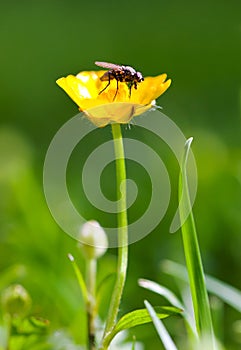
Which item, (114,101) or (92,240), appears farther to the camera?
(92,240)

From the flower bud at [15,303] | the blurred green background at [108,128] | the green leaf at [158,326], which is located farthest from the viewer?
the blurred green background at [108,128]

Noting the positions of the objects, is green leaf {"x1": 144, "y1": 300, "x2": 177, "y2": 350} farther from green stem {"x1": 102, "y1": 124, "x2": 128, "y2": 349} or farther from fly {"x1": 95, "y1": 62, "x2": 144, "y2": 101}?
fly {"x1": 95, "y1": 62, "x2": 144, "y2": 101}

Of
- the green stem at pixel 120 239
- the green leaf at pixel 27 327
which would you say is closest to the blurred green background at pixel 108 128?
the green leaf at pixel 27 327

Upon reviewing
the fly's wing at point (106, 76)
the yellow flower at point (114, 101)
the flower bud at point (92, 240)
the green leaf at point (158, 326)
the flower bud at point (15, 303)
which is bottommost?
the green leaf at point (158, 326)

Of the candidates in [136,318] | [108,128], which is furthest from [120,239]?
[108,128]

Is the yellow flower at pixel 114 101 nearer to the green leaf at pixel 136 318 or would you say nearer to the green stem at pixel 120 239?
the green stem at pixel 120 239

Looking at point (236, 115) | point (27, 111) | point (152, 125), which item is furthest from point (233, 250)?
point (27, 111)

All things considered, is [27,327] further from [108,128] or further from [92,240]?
[108,128]
